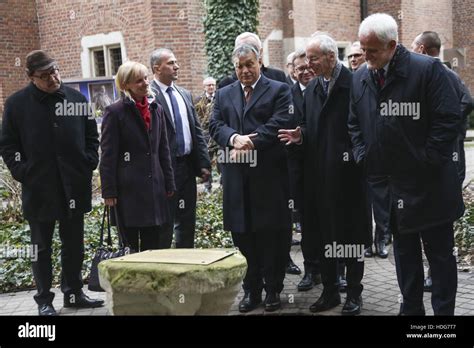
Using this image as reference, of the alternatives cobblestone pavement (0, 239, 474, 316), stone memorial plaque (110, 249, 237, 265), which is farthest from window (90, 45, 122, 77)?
stone memorial plaque (110, 249, 237, 265)

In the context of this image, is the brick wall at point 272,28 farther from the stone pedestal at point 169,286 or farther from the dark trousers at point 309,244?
the stone pedestal at point 169,286

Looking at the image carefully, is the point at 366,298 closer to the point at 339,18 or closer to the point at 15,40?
the point at 15,40

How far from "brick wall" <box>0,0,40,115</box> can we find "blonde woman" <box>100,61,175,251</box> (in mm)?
10553

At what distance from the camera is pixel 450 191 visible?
4.02m

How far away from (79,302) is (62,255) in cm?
46

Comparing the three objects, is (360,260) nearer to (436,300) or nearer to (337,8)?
(436,300)

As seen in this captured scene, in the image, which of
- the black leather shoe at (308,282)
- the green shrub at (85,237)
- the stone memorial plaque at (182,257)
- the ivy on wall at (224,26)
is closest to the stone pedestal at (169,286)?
the stone memorial plaque at (182,257)

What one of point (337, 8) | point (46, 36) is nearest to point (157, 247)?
point (46, 36)

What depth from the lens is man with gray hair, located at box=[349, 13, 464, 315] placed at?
391 cm

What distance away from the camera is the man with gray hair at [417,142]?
391cm

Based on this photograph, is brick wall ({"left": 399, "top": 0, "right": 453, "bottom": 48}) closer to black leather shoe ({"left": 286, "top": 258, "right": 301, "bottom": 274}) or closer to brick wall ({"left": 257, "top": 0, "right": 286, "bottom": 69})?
brick wall ({"left": 257, "top": 0, "right": 286, "bottom": 69})

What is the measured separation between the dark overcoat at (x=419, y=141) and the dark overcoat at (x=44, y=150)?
8.55 ft

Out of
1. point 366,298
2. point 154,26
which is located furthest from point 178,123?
point 154,26

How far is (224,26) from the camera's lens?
38.9 ft
